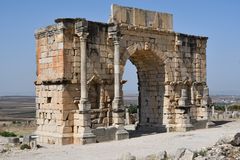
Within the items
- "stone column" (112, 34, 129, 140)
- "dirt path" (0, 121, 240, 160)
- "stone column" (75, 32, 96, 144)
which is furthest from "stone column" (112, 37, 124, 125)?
"stone column" (75, 32, 96, 144)

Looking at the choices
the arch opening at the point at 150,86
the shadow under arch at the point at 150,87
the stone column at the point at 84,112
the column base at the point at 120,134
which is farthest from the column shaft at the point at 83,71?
the arch opening at the point at 150,86

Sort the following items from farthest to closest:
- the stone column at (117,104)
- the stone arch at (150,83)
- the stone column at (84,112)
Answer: the stone arch at (150,83)
the stone column at (117,104)
the stone column at (84,112)

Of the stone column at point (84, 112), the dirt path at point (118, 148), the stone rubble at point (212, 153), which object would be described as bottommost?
the dirt path at point (118, 148)

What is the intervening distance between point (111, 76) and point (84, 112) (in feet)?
8.00

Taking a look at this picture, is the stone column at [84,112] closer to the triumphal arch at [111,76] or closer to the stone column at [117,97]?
the triumphal arch at [111,76]

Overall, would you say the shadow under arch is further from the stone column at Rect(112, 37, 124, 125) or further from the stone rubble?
the stone rubble

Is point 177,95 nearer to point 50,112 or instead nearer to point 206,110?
point 206,110

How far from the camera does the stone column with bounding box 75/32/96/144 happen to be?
609 inches

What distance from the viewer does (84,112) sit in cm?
1562

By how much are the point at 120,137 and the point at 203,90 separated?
6435 mm

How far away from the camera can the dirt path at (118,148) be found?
41.6 ft

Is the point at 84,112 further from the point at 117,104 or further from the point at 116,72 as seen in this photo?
the point at 116,72

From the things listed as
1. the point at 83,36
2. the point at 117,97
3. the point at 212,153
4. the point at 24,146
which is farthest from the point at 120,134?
the point at 212,153

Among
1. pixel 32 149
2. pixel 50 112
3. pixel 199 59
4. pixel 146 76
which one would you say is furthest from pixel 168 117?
pixel 32 149
